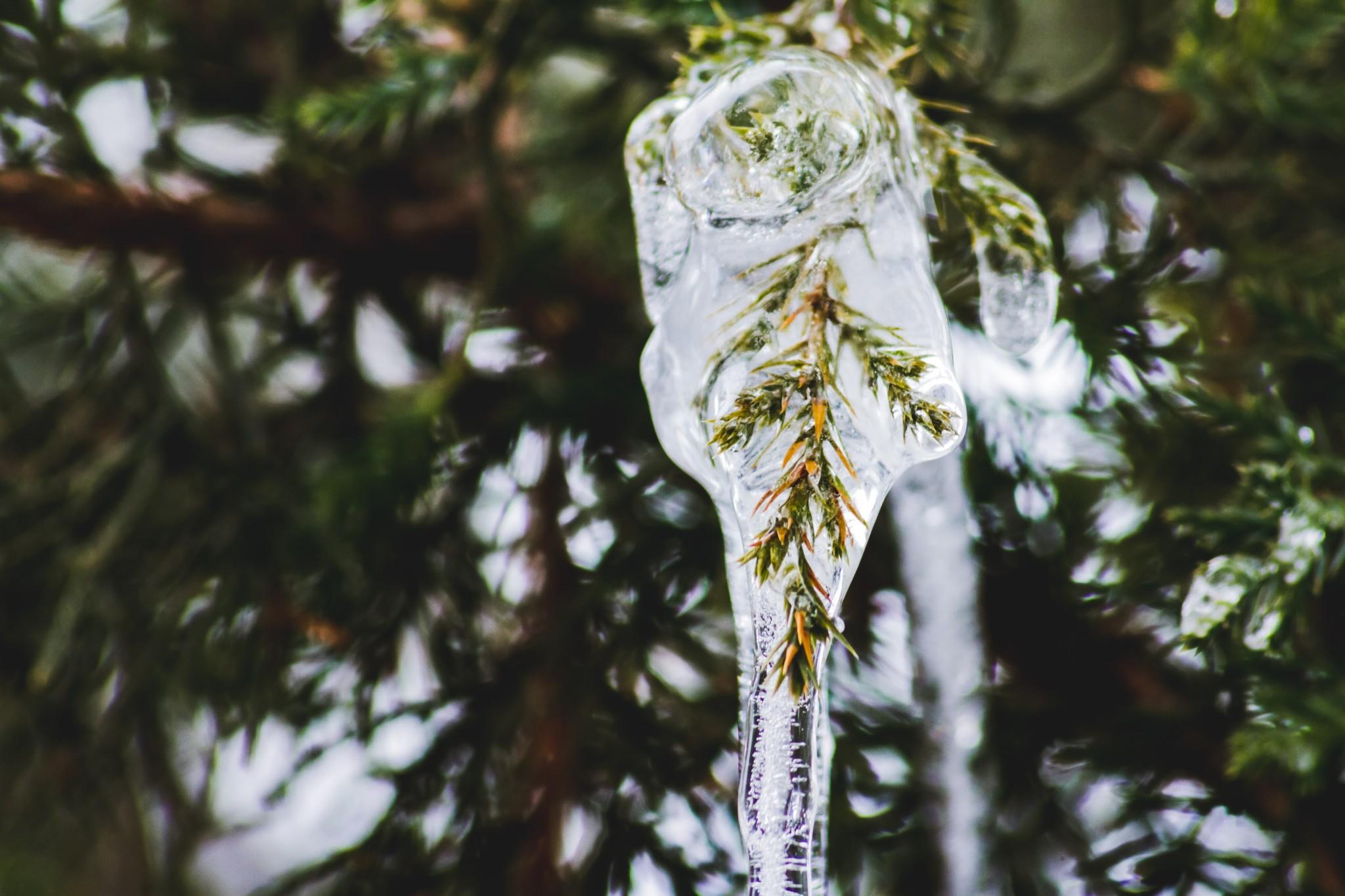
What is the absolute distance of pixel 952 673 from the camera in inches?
41.3

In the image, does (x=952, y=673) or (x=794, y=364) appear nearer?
(x=794, y=364)

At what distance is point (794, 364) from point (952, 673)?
55 cm

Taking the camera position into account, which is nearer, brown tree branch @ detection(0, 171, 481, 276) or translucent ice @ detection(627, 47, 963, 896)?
translucent ice @ detection(627, 47, 963, 896)

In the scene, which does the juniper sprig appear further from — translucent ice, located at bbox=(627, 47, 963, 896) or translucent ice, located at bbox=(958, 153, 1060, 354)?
translucent ice, located at bbox=(958, 153, 1060, 354)

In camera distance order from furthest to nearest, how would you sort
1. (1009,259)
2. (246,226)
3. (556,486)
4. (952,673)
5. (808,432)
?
(246,226), (556,486), (952,673), (1009,259), (808,432)

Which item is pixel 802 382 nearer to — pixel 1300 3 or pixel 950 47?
pixel 950 47

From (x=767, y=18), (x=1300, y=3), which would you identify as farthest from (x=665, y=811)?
(x=1300, y=3)

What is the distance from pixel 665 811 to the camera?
107 centimetres

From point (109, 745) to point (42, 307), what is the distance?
78 cm

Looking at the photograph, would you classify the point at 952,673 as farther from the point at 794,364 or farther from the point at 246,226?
the point at 246,226

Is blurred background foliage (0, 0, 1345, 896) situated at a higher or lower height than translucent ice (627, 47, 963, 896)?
lower

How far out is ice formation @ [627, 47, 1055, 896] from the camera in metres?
0.62

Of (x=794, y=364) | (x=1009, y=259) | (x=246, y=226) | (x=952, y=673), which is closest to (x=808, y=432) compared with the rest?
(x=794, y=364)

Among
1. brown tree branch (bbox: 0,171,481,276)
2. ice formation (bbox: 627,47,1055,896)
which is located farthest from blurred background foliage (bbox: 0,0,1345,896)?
ice formation (bbox: 627,47,1055,896)
